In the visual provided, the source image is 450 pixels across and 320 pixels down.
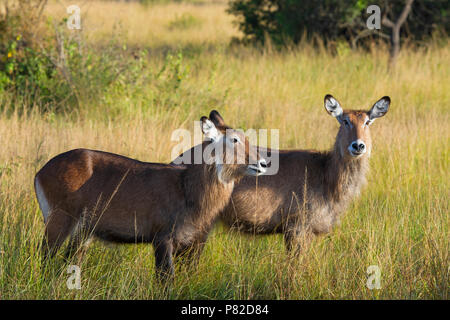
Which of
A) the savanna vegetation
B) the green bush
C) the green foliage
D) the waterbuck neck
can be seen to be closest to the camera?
the savanna vegetation

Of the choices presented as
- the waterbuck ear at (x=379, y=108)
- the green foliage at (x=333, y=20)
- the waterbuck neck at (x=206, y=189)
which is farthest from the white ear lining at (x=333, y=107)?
the green foliage at (x=333, y=20)

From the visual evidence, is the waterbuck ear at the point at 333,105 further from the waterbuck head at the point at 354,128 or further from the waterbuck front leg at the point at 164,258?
the waterbuck front leg at the point at 164,258

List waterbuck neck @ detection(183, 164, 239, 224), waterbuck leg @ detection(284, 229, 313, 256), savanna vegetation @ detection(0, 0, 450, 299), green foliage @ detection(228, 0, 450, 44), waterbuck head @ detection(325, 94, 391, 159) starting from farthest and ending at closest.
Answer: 1. green foliage @ detection(228, 0, 450, 44)
2. waterbuck head @ detection(325, 94, 391, 159)
3. waterbuck leg @ detection(284, 229, 313, 256)
4. waterbuck neck @ detection(183, 164, 239, 224)
5. savanna vegetation @ detection(0, 0, 450, 299)

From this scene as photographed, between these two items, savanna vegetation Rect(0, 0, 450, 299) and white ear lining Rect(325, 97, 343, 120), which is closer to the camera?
savanna vegetation Rect(0, 0, 450, 299)

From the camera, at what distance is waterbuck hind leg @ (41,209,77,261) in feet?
12.5

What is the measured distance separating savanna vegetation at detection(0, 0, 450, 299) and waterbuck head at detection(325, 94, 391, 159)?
539 mm

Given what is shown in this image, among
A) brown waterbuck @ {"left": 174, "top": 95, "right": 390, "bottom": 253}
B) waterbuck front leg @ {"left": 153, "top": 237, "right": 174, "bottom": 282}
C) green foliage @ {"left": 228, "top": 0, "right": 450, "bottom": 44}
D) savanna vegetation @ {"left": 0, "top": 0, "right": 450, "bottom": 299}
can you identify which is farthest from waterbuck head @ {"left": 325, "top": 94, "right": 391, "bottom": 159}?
green foliage @ {"left": 228, "top": 0, "right": 450, "bottom": 44}

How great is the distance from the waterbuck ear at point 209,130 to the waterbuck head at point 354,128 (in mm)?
1003

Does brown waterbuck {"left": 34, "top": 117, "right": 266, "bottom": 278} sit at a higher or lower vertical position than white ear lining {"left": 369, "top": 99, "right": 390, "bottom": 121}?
lower

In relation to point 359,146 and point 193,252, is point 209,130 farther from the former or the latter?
point 359,146

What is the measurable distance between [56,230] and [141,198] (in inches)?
22.0

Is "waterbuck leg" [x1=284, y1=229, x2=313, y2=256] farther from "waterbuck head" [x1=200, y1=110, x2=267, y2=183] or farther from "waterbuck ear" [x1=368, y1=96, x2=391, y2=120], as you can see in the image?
"waterbuck ear" [x1=368, y1=96, x2=391, y2=120]

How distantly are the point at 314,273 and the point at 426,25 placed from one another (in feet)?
32.0

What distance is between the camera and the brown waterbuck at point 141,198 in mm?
3840
